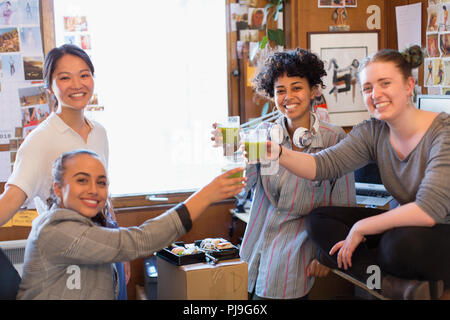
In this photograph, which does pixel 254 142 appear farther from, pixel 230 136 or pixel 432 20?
pixel 432 20

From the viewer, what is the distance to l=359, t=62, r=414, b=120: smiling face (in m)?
1.74

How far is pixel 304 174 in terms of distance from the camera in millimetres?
1983

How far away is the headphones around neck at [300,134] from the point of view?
2189 millimetres

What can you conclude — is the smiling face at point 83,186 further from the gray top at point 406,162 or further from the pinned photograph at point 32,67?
the pinned photograph at point 32,67

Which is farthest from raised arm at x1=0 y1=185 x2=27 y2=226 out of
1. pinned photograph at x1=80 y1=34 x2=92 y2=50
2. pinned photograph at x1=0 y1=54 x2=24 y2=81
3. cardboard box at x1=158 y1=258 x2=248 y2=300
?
pinned photograph at x1=80 y1=34 x2=92 y2=50

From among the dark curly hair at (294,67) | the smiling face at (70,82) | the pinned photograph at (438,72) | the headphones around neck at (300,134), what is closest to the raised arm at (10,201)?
the smiling face at (70,82)

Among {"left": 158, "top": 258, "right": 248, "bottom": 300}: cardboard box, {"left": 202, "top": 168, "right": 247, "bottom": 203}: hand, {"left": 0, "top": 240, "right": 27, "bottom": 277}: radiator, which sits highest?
{"left": 202, "top": 168, "right": 247, "bottom": 203}: hand

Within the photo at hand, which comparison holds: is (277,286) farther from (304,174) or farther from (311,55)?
(311,55)

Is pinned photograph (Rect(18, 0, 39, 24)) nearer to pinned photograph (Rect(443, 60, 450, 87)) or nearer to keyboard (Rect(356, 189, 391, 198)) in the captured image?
→ keyboard (Rect(356, 189, 391, 198))

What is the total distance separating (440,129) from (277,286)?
3.02 ft

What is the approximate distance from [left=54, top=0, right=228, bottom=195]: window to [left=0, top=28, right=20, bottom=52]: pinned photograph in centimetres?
23

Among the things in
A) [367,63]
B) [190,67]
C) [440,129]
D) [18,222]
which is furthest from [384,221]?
[18,222]

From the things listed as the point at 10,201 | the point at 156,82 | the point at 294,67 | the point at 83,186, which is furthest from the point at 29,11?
the point at 83,186

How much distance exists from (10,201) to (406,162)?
1410 mm
